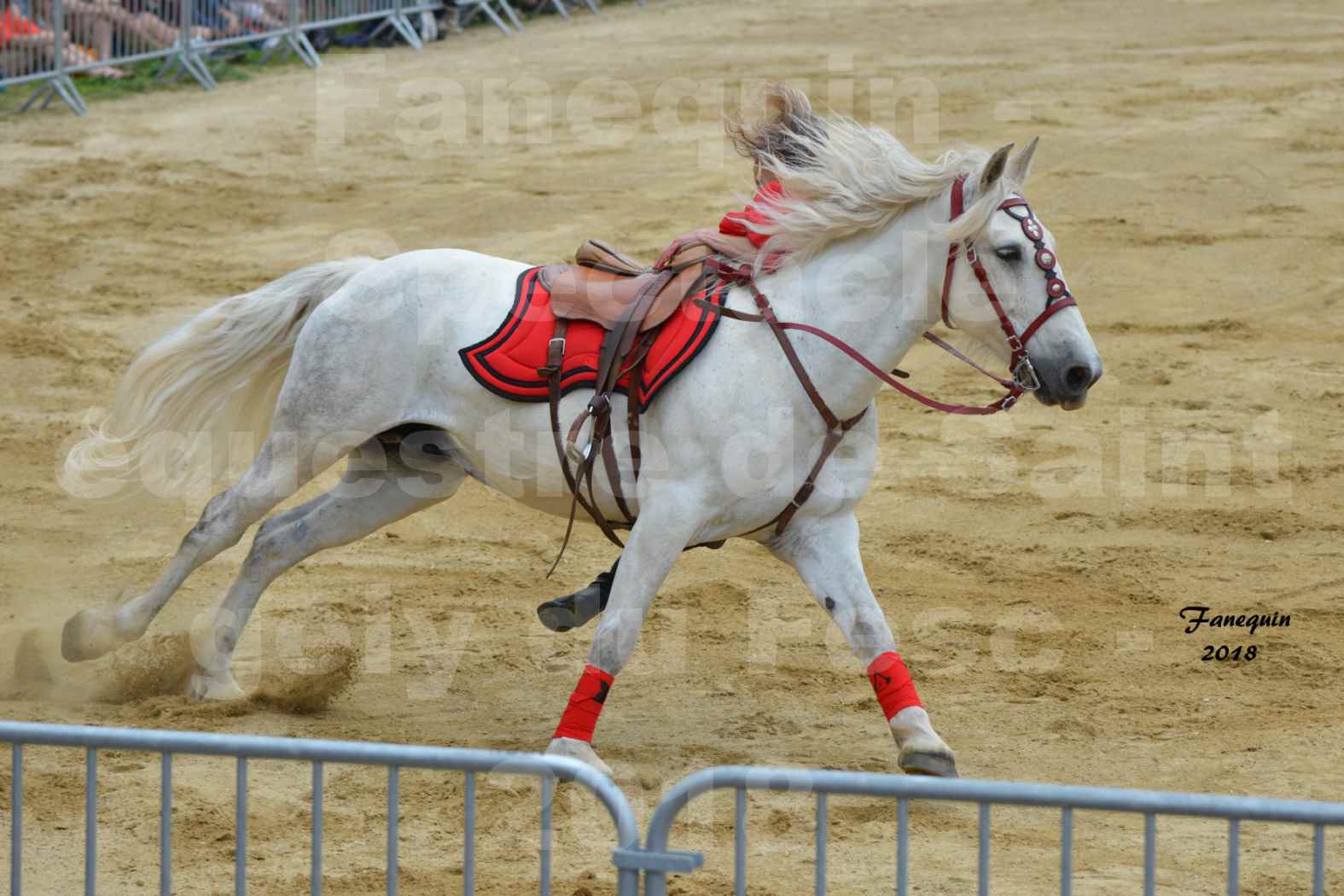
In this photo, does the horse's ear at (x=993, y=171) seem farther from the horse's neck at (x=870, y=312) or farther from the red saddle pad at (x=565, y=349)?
the red saddle pad at (x=565, y=349)

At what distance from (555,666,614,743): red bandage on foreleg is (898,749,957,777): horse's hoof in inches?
36.6

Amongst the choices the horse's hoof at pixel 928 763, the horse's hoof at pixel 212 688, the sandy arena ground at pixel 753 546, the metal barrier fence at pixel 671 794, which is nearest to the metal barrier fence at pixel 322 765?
the metal barrier fence at pixel 671 794

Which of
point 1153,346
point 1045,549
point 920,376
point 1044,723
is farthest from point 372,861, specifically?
point 1153,346

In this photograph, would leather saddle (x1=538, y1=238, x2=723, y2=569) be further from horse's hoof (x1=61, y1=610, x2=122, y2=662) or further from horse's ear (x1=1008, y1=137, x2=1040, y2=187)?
horse's hoof (x1=61, y1=610, x2=122, y2=662)

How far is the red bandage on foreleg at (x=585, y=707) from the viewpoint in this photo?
5.37m

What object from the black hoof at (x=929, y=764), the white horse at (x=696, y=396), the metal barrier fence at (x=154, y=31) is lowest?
the black hoof at (x=929, y=764)

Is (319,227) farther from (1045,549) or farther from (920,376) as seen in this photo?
(1045,549)

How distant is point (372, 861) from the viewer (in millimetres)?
4988

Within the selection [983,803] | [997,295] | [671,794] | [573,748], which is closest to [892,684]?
[573,748]

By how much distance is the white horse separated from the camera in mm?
5328

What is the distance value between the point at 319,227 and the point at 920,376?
176 inches

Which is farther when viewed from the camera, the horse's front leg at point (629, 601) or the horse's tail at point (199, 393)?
the horse's tail at point (199, 393)

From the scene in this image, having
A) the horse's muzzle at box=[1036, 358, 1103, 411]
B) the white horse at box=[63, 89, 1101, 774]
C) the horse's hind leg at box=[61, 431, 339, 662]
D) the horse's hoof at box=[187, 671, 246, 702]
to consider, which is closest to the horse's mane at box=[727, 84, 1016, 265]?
the white horse at box=[63, 89, 1101, 774]

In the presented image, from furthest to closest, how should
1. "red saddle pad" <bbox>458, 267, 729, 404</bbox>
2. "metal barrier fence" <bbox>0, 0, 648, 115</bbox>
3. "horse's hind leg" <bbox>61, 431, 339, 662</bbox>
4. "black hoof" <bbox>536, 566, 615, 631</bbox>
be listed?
"metal barrier fence" <bbox>0, 0, 648, 115</bbox> → "horse's hind leg" <bbox>61, 431, 339, 662</bbox> → "black hoof" <bbox>536, 566, 615, 631</bbox> → "red saddle pad" <bbox>458, 267, 729, 404</bbox>
